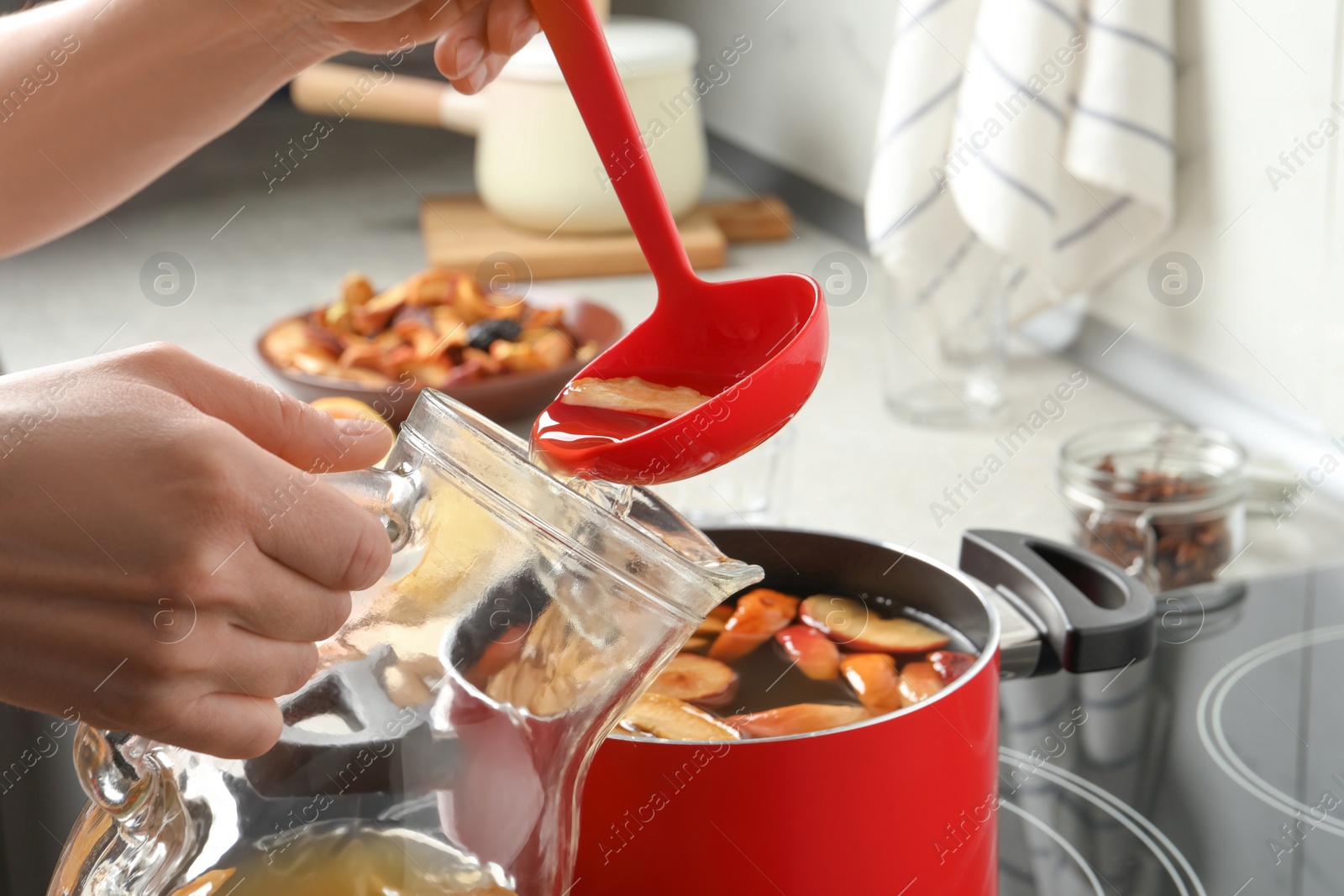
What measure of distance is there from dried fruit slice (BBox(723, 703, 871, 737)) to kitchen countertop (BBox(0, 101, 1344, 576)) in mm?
410

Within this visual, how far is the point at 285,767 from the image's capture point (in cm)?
39

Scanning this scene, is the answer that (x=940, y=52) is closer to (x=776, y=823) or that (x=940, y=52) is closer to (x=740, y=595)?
(x=740, y=595)

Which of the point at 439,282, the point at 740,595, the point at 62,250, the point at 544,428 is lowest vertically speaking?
the point at 62,250

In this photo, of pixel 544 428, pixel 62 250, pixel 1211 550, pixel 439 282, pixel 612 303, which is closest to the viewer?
pixel 544 428

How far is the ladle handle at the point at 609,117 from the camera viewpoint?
0.51m

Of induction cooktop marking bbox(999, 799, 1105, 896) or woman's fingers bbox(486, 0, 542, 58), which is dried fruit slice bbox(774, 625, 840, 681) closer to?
induction cooktop marking bbox(999, 799, 1105, 896)

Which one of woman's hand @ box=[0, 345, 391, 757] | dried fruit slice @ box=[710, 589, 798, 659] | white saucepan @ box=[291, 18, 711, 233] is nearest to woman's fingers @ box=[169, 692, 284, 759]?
woman's hand @ box=[0, 345, 391, 757]

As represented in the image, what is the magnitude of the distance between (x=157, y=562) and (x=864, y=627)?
30cm

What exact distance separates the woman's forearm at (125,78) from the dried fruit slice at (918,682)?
45 cm

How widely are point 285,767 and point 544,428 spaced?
0.15m

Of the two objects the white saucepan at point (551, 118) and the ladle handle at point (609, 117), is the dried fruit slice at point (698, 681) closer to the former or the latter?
the ladle handle at point (609, 117)

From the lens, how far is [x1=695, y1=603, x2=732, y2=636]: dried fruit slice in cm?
56

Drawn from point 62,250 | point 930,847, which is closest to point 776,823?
point 930,847

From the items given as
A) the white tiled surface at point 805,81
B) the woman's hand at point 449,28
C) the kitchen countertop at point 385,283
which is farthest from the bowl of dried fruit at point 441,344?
the white tiled surface at point 805,81
